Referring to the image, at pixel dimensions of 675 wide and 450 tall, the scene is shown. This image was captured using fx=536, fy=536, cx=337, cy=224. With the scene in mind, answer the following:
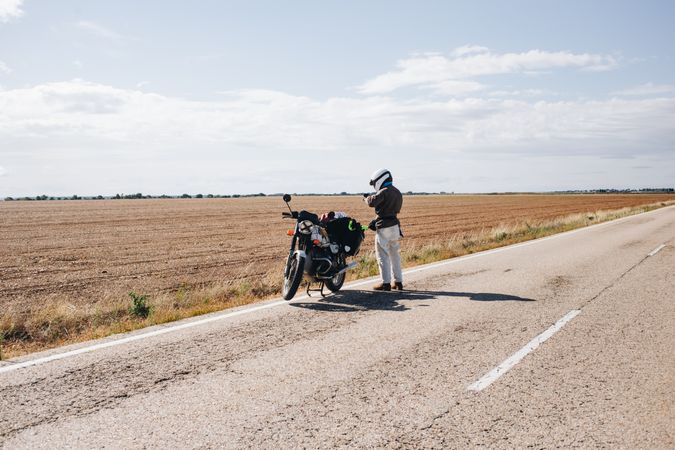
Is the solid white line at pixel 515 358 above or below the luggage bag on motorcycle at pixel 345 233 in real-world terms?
below

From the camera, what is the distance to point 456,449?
11.5ft

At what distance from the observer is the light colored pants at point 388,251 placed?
936 centimetres

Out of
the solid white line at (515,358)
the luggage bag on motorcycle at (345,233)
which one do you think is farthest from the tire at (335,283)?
the solid white line at (515,358)

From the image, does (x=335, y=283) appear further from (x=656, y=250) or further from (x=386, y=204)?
(x=656, y=250)

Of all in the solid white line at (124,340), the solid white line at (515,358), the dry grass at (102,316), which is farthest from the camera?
the dry grass at (102,316)

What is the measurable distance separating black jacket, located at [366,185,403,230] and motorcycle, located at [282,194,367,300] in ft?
1.46

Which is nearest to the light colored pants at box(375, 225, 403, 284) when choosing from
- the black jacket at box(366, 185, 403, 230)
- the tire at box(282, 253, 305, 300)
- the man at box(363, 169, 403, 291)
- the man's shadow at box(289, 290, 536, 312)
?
the man at box(363, 169, 403, 291)

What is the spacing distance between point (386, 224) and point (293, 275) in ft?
6.38

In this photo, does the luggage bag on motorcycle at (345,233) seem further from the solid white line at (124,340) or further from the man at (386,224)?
the solid white line at (124,340)

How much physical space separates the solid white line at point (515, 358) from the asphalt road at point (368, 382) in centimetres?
6

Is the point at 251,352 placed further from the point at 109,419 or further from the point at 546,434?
the point at 546,434

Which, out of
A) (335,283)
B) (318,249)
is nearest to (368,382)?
(318,249)

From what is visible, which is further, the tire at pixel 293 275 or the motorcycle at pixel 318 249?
the motorcycle at pixel 318 249

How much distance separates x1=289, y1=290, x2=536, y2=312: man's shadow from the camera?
7.96 m
